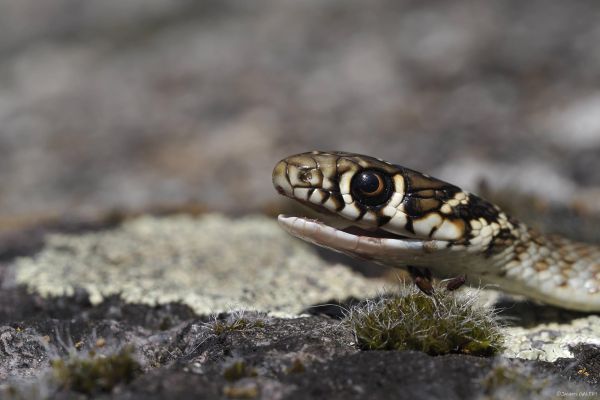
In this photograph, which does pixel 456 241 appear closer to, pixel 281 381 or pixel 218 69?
pixel 281 381

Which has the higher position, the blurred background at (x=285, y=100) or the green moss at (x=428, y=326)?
the blurred background at (x=285, y=100)

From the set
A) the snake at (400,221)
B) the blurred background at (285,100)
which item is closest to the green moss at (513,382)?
the snake at (400,221)

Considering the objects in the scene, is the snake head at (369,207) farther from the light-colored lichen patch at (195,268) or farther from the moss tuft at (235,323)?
the light-colored lichen patch at (195,268)

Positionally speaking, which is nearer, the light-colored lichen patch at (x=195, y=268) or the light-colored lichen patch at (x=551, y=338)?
the light-colored lichen patch at (x=551, y=338)

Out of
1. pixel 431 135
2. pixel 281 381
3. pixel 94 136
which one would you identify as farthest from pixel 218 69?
pixel 281 381

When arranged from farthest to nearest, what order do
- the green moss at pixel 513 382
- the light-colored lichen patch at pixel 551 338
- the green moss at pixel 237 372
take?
1. the light-colored lichen patch at pixel 551 338
2. the green moss at pixel 237 372
3. the green moss at pixel 513 382

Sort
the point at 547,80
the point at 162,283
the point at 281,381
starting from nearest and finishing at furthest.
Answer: the point at 281,381, the point at 162,283, the point at 547,80
